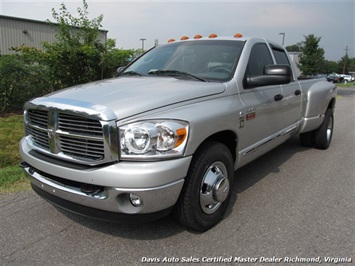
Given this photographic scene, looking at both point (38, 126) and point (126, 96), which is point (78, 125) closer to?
point (126, 96)

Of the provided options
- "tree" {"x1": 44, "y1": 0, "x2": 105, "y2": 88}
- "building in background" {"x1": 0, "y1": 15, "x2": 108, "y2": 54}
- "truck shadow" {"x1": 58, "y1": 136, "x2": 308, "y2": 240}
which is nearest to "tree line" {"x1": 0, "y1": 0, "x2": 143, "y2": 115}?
"tree" {"x1": 44, "y1": 0, "x2": 105, "y2": 88}

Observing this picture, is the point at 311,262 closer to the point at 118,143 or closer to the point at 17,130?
the point at 118,143

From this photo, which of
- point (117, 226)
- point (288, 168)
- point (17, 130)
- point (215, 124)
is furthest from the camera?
point (17, 130)

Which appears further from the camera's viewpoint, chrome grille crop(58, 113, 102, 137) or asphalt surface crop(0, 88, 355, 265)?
asphalt surface crop(0, 88, 355, 265)

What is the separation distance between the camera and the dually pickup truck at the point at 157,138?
236cm

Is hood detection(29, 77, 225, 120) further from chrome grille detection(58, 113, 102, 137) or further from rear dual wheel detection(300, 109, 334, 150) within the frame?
rear dual wheel detection(300, 109, 334, 150)

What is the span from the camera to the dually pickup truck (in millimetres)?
2363

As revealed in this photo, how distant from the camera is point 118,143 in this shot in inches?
92.4

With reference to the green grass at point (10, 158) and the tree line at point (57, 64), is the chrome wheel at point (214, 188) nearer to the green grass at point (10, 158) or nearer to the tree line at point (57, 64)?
the green grass at point (10, 158)

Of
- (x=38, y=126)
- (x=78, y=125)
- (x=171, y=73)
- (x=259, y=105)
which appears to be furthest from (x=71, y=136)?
(x=259, y=105)

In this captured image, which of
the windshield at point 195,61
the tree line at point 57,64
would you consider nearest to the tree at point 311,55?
the tree line at point 57,64

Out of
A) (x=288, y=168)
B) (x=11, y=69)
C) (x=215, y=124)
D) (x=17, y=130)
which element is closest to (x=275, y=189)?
(x=288, y=168)

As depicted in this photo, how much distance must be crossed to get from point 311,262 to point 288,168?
2.43 meters

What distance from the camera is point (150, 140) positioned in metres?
2.36
